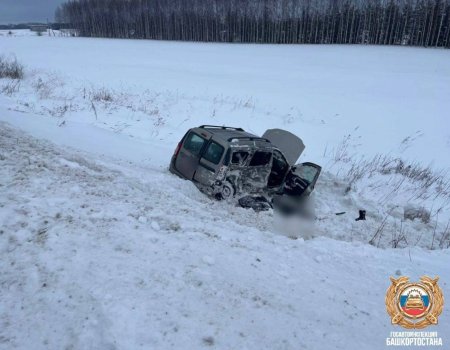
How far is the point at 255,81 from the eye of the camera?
89.7 feet

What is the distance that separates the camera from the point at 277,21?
62.1 meters

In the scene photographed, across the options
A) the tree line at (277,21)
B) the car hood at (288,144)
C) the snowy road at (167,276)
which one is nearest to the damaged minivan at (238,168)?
the car hood at (288,144)

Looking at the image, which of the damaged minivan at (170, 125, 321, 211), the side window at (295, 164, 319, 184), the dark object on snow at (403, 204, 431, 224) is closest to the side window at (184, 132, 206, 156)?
the damaged minivan at (170, 125, 321, 211)

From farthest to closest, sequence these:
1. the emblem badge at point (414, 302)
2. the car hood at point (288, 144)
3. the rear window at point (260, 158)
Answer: the car hood at point (288, 144)
the rear window at point (260, 158)
the emblem badge at point (414, 302)

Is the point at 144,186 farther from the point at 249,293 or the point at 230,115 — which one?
the point at 230,115

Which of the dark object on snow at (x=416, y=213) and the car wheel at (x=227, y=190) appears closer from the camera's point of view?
the car wheel at (x=227, y=190)

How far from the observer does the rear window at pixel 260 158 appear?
7805 millimetres

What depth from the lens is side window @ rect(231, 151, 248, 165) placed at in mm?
7487

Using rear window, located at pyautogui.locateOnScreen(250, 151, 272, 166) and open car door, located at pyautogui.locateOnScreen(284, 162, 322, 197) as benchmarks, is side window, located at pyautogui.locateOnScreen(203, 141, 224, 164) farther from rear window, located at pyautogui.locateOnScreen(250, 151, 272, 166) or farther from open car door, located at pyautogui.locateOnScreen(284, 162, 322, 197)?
open car door, located at pyautogui.locateOnScreen(284, 162, 322, 197)

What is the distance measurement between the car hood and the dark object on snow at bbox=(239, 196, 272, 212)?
1.92m

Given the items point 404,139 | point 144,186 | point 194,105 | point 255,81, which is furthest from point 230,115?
point 255,81

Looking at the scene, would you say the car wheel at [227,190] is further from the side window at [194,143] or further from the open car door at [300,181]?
the open car door at [300,181]

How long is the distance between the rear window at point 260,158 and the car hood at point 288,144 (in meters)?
1.13

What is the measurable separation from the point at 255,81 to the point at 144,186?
2219 cm
